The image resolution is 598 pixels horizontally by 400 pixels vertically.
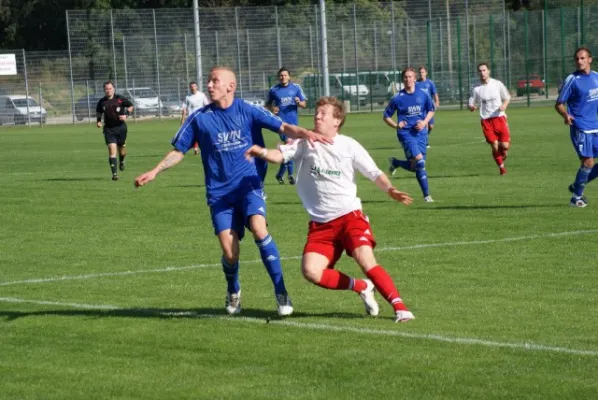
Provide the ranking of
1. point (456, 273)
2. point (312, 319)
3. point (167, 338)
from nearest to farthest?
point (167, 338) < point (312, 319) < point (456, 273)

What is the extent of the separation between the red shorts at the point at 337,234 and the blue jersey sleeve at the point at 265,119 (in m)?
0.85

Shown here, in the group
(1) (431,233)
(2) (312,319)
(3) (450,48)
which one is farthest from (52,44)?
(2) (312,319)

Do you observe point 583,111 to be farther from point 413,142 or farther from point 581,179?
point 413,142

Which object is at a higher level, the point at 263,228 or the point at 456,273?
the point at 263,228

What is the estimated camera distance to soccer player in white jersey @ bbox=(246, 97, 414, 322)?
913 centimetres

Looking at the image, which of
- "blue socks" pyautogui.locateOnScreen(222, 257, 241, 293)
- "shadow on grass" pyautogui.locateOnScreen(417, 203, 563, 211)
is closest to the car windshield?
"shadow on grass" pyautogui.locateOnScreen(417, 203, 563, 211)

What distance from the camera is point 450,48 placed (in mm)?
61469

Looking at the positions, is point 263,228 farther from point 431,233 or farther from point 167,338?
point 431,233

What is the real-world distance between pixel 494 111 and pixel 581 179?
23.1 ft

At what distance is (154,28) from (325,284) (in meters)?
55.8

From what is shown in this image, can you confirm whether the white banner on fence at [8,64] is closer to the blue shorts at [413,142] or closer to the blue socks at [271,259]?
the blue shorts at [413,142]

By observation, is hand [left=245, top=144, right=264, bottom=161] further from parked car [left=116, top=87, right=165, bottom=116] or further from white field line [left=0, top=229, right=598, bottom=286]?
parked car [left=116, top=87, right=165, bottom=116]

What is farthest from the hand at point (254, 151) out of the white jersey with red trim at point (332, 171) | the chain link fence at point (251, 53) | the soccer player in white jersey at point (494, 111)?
the chain link fence at point (251, 53)

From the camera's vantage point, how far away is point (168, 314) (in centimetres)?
970
